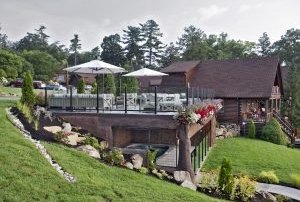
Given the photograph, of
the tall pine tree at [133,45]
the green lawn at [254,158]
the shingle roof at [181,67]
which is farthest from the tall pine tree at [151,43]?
the green lawn at [254,158]

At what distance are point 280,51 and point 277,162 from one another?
45124 millimetres

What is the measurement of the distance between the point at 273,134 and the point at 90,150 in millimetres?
20316

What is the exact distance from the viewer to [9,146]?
10.2m

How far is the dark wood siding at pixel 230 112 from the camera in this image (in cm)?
3112

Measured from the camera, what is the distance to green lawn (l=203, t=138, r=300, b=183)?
1925cm

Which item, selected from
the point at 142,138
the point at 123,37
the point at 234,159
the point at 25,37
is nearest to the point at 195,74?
the point at 234,159

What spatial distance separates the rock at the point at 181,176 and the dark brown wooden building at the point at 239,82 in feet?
64.0

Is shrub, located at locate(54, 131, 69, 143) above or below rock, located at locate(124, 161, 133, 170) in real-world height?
above

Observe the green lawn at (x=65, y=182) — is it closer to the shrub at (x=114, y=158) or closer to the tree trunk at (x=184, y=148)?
the shrub at (x=114, y=158)

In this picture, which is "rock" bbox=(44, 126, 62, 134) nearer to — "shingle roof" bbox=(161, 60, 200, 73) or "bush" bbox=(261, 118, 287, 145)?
"bush" bbox=(261, 118, 287, 145)

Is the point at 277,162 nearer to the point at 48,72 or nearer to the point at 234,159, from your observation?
the point at 234,159

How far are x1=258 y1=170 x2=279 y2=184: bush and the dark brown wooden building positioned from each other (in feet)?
42.4

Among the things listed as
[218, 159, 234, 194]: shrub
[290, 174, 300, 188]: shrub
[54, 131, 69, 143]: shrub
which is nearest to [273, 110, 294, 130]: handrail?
[290, 174, 300, 188]: shrub

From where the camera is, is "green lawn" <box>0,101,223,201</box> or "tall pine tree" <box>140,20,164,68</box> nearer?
"green lawn" <box>0,101,223,201</box>
